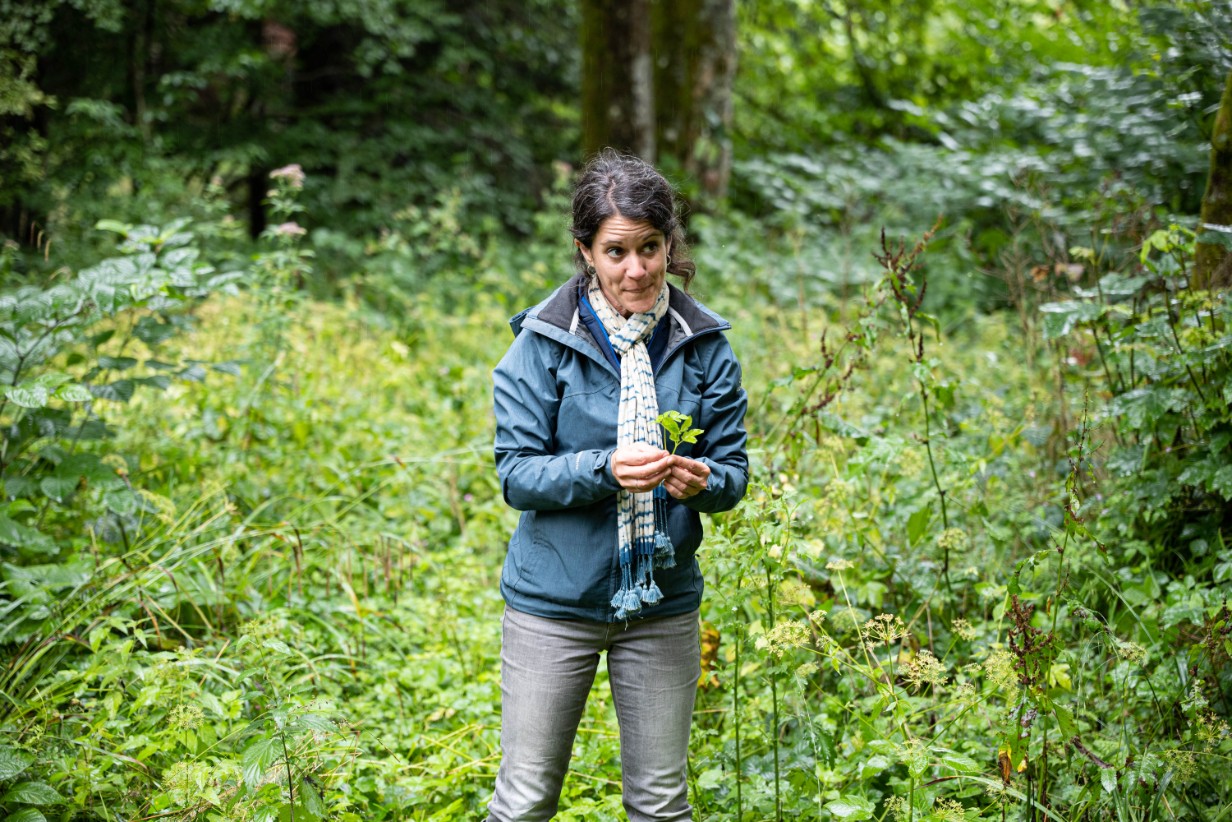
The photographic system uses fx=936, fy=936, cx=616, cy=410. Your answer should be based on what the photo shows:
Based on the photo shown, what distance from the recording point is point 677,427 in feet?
6.59

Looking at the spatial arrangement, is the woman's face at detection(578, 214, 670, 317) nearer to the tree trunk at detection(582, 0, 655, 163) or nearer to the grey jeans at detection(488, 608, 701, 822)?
the grey jeans at detection(488, 608, 701, 822)

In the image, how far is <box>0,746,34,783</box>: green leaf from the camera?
89.7 inches

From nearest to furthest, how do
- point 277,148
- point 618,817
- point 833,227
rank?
point 618,817
point 277,148
point 833,227

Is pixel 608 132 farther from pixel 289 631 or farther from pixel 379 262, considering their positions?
pixel 289 631

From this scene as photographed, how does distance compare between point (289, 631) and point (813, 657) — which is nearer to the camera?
point (813, 657)

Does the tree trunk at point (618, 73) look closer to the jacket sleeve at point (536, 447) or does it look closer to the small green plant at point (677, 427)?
the jacket sleeve at point (536, 447)

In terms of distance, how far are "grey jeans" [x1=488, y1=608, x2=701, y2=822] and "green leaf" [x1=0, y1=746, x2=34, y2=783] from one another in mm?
1188

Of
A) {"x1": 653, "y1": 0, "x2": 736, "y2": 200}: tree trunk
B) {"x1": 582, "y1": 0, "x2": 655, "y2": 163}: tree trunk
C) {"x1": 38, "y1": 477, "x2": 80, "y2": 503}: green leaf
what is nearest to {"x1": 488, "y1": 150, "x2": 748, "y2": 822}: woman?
{"x1": 38, "y1": 477, "x2": 80, "y2": 503}: green leaf

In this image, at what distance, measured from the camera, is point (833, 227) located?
10.1 metres

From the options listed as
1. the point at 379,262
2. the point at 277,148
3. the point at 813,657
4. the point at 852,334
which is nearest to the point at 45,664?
the point at 813,657

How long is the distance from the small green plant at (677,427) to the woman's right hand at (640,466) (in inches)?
3.0

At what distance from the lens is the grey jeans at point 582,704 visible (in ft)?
6.97

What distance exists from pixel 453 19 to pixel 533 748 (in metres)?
9.25

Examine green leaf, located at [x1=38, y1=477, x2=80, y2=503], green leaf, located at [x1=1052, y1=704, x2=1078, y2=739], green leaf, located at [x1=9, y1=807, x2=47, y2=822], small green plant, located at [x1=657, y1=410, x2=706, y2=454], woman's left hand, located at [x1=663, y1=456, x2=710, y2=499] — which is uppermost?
small green plant, located at [x1=657, y1=410, x2=706, y2=454]
